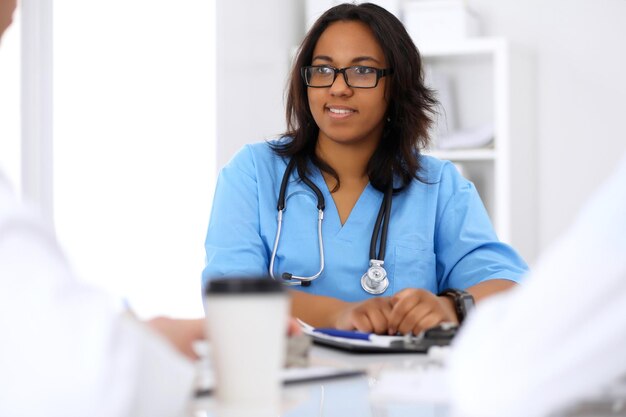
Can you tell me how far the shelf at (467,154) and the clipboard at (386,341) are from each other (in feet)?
7.15

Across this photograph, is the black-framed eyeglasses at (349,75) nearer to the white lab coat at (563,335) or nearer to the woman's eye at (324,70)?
the woman's eye at (324,70)

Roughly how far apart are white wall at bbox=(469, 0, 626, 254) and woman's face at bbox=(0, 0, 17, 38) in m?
2.94

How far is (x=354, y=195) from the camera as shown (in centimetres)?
198

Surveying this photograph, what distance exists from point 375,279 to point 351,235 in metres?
0.11

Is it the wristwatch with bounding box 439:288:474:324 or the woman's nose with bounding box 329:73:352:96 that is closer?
the wristwatch with bounding box 439:288:474:324

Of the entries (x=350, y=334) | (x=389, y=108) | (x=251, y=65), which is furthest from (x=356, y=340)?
(x=251, y=65)

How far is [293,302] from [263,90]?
1.85 meters

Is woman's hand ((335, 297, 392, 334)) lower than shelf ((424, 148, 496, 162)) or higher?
lower

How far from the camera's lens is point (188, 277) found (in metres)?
2.98

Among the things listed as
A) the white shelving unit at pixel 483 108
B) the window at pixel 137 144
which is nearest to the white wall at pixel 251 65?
the window at pixel 137 144

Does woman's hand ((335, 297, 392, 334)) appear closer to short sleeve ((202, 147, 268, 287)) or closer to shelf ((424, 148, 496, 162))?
short sleeve ((202, 147, 268, 287))

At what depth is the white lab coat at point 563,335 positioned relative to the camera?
0.61 metres

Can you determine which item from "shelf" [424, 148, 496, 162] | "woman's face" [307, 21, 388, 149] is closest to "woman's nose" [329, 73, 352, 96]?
"woman's face" [307, 21, 388, 149]

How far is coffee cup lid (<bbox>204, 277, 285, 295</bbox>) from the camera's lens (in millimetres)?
664
